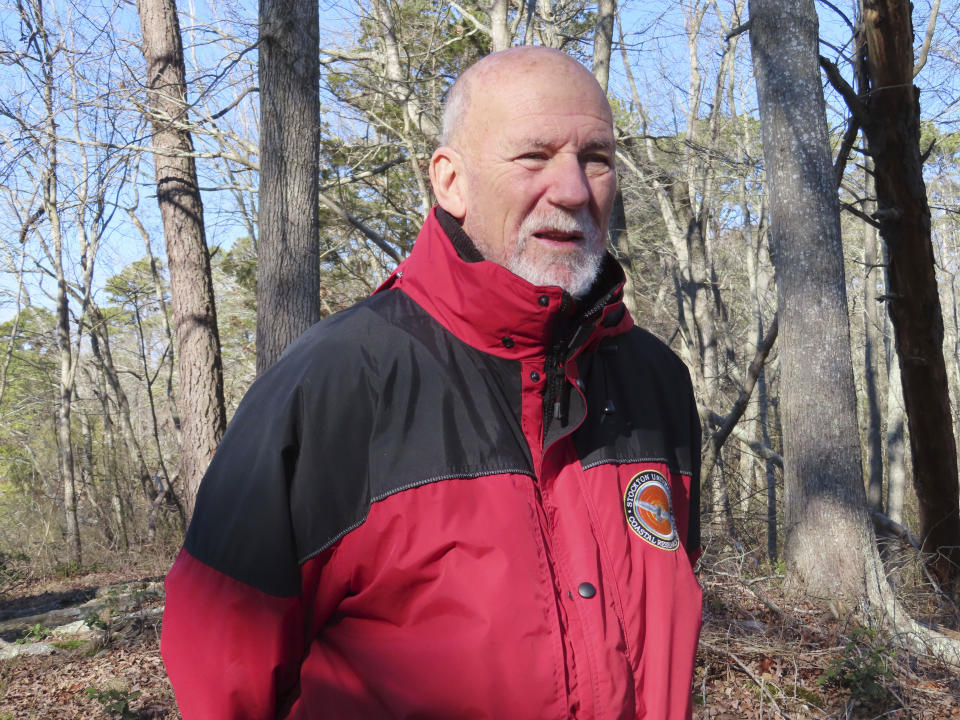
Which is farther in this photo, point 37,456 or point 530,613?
point 37,456

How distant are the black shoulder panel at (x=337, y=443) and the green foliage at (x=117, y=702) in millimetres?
3477

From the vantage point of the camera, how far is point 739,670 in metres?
4.26

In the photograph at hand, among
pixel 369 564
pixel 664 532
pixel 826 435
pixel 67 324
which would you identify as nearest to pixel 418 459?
pixel 369 564

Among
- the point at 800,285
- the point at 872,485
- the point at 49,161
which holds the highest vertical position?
the point at 49,161

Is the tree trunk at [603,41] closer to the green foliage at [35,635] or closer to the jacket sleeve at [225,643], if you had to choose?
the green foliage at [35,635]

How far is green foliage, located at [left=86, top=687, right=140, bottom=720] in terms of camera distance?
13.6 feet

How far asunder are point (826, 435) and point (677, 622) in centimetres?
471

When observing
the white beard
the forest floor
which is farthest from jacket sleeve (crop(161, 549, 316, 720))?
the forest floor

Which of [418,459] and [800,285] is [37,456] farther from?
[418,459]

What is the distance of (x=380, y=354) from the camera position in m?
1.44

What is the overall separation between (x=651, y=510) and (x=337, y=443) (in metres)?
0.64

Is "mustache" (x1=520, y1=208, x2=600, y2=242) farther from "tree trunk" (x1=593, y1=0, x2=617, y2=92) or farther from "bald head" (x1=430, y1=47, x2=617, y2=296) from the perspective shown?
"tree trunk" (x1=593, y1=0, x2=617, y2=92)

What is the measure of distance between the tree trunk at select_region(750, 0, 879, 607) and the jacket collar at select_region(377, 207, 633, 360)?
183 inches

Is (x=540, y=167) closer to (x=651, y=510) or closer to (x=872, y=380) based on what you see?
(x=651, y=510)
